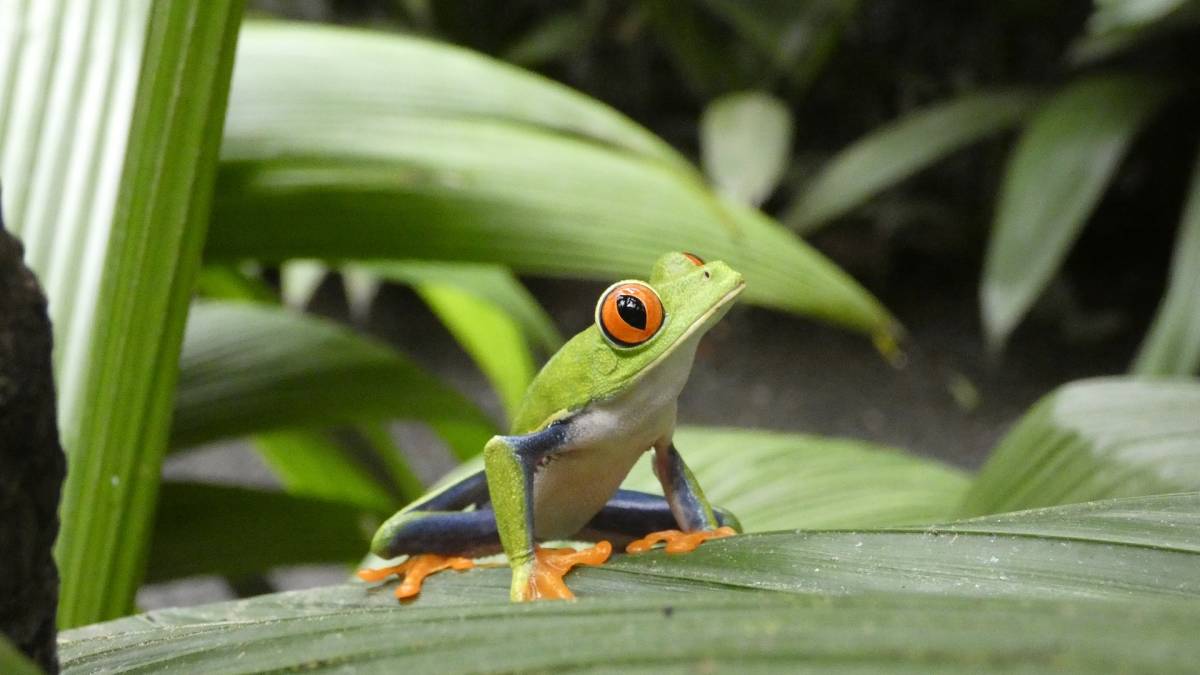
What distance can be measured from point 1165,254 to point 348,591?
2824 mm

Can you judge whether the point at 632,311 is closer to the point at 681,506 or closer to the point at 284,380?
the point at 681,506

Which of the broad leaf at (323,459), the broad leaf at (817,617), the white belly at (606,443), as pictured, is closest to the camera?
the broad leaf at (817,617)

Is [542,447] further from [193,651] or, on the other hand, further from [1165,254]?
[1165,254]

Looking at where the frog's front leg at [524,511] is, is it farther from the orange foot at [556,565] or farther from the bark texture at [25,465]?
the bark texture at [25,465]

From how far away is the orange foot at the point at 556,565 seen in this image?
404mm

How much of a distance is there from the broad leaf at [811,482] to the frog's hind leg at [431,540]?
0.48 feet

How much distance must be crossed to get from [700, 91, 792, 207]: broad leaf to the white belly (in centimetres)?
172

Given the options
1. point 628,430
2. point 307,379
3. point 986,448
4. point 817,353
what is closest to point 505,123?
point 307,379

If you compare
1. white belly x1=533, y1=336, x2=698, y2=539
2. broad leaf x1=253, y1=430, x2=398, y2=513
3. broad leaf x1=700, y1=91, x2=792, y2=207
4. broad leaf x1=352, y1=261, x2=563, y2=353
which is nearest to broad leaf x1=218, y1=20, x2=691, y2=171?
broad leaf x1=352, y1=261, x2=563, y2=353

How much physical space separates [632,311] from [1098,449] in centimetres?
27

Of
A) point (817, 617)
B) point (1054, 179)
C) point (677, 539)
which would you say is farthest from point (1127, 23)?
point (817, 617)

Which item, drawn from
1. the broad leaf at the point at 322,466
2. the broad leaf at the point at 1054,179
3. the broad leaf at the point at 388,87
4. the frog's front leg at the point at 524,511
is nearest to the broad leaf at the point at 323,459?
the broad leaf at the point at 322,466

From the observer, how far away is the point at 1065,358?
2576 millimetres

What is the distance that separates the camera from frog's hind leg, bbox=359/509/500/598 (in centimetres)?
50
